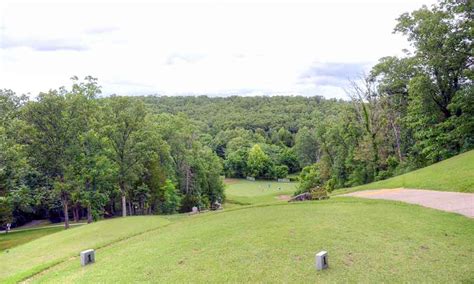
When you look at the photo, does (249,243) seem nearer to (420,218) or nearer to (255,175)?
(420,218)

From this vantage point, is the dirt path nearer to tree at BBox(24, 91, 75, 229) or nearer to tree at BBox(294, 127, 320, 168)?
tree at BBox(24, 91, 75, 229)

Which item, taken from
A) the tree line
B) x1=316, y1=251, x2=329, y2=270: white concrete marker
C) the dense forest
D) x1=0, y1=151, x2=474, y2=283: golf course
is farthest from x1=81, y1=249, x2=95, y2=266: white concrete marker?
the tree line

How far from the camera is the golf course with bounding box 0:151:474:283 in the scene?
828 centimetres

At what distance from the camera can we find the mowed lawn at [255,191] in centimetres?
6269

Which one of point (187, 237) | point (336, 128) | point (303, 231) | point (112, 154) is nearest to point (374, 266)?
point (303, 231)

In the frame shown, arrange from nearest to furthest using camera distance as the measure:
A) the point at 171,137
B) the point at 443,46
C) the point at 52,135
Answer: the point at 443,46 < the point at 52,135 < the point at 171,137

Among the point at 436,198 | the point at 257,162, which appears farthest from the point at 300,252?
the point at 257,162

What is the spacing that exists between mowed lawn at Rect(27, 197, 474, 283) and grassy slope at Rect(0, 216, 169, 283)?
1.17 metres

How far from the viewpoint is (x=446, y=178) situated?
63.2ft

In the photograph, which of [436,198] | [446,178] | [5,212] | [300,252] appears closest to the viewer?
[300,252]

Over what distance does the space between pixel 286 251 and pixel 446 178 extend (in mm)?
13704

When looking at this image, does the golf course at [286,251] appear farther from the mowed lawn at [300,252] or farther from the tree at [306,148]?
the tree at [306,148]

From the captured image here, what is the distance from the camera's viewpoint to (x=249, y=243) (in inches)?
429

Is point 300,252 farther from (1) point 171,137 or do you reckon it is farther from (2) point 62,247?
(1) point 171,137
